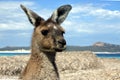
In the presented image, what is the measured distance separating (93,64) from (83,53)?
1.25 m

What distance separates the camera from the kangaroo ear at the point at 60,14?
8711mm

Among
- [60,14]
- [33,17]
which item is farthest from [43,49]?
[60,14]

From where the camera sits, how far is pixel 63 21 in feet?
28.8

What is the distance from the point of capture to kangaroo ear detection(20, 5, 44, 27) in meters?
8.43

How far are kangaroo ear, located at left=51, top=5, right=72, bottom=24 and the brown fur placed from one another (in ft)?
0.41

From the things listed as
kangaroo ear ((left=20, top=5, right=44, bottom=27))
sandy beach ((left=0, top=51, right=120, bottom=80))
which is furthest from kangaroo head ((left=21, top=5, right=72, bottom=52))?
sandy beach ((left=0, top=51, right=120, bottom=80))

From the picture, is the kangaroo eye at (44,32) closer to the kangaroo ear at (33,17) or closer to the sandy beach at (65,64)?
the kangaroo ear at (33,17)

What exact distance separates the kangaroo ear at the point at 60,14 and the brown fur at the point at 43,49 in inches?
4.9

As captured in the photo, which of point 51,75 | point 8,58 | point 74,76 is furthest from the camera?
point 8,58

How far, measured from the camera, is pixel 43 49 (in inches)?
333

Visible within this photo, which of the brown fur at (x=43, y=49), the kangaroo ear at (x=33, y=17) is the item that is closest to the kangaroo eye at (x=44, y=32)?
the brown fur at (x=43, y=49)

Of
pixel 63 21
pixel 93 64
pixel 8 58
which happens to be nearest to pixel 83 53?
pixel 93 64

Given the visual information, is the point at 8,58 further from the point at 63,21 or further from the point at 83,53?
the point at 63,21

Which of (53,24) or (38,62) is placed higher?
(53,24)
